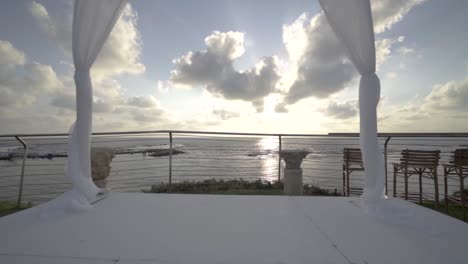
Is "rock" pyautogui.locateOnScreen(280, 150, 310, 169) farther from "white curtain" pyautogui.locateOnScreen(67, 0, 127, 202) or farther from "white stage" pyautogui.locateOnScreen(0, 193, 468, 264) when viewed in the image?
"white curtain" pyautogui.locateOnScreen(67, 0, 127, 202)

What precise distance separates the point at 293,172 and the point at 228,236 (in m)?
1.43

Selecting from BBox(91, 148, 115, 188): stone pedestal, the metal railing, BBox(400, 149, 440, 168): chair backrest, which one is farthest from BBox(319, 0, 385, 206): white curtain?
BBox(91, 148, 115, 188): stone pedestal

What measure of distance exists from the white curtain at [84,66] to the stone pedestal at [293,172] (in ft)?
6.14

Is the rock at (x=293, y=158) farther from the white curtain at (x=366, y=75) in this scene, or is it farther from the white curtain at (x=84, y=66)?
the white curtain at (x=84, y=66)

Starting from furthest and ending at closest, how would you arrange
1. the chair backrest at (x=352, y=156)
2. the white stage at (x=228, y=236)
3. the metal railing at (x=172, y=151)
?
the chair backrest at (x=352, y=156) → the metal railing at (x=172, y=151) → the white stage at (x=228, y=236)

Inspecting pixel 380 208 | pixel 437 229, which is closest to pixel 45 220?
pixel 380 208

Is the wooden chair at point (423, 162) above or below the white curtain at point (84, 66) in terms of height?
below

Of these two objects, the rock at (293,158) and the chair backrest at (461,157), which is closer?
the chair backrest at (461,157)

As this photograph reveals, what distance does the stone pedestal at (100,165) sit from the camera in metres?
2.25

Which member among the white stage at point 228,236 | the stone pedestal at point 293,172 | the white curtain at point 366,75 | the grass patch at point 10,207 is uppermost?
the white curtain at point 366,75

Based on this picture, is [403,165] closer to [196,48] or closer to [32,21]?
[196,48]

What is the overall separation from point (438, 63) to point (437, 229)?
3612 millimetres

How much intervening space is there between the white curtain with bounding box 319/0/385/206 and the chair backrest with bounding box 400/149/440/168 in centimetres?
142

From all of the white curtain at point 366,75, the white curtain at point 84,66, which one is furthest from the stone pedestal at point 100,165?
the white curtain at point 366,75
